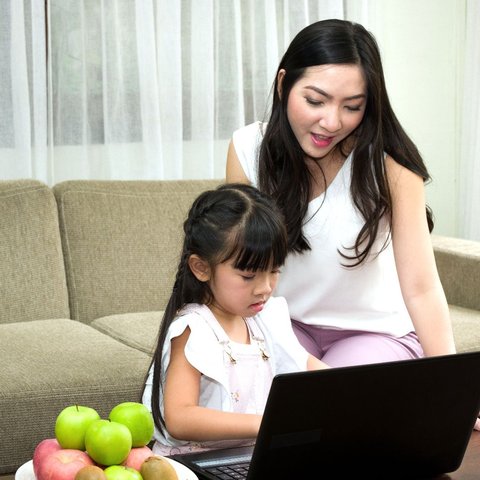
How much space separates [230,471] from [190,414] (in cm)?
17

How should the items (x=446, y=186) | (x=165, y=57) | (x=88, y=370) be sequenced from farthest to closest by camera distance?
(x=446, y=186)
(x=165, y=57)
(x=88, y=370)

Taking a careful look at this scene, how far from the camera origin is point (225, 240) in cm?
164

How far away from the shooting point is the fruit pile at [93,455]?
3.91 feet

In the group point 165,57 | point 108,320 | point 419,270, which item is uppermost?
point 165,57

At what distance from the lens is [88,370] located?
234 cm

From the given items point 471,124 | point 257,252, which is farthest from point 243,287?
point 471,124

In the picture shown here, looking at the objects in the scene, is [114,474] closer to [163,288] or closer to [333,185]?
[333,185]

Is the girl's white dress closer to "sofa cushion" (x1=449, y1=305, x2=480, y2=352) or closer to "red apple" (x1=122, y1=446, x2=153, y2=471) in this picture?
"red apple" (x1=122, y1=446, x2=153, y2=471)

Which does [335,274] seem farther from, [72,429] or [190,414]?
[72,429]

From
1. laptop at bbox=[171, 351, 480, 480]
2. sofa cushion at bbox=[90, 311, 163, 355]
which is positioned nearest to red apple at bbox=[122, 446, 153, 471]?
laptop at bbox=[171, 351, 480, 480]

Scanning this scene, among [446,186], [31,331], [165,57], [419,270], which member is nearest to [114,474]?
[419,270]

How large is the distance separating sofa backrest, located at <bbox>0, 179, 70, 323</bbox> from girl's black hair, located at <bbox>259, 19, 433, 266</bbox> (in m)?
0.96

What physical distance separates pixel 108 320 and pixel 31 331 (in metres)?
0.26

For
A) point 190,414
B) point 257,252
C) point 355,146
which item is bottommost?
point 190,414
